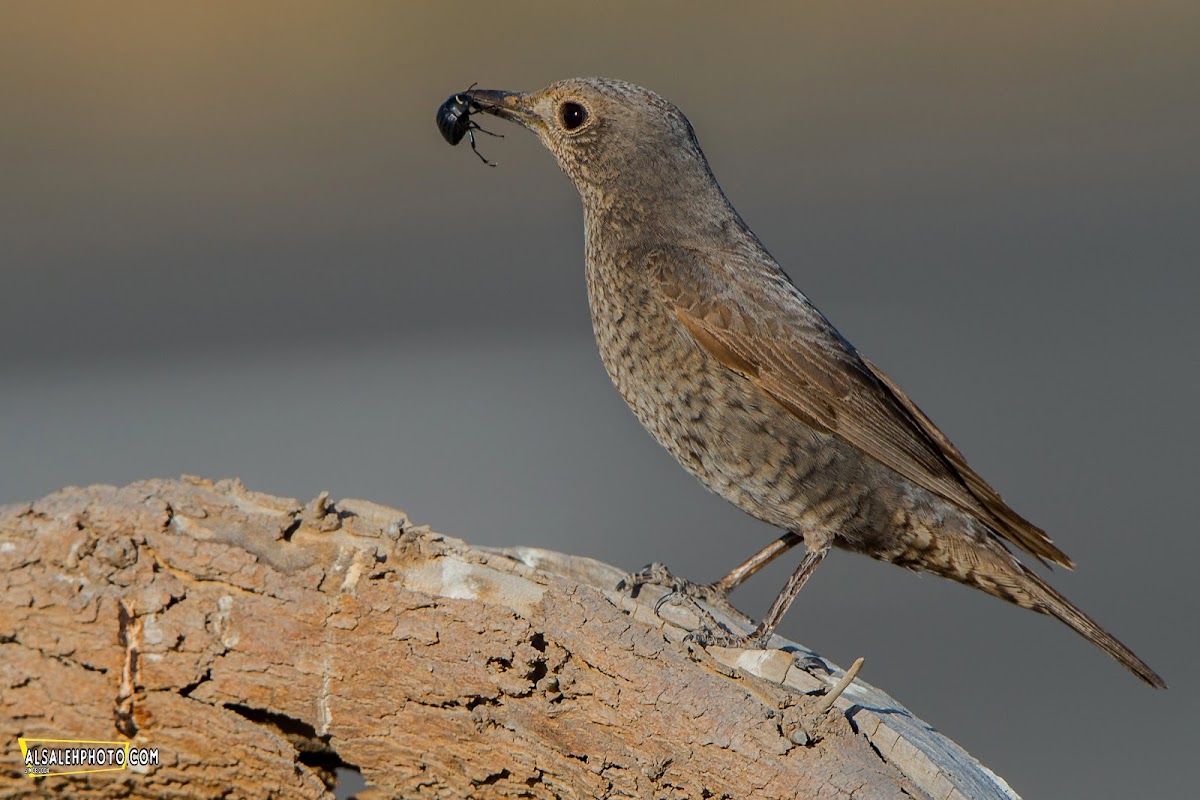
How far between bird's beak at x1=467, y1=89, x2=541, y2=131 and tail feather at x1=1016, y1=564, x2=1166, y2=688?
268cm

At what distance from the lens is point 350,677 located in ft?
10.0

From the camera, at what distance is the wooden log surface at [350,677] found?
9.65ft

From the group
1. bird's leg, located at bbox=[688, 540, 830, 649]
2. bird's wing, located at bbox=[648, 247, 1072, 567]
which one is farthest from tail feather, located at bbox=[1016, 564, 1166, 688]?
bird's leg, located at bbox=[688, 540, 830, 649]

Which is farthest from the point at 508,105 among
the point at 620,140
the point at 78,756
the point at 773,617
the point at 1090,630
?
the point at 78,756

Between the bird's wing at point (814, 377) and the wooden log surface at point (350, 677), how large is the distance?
136 cm

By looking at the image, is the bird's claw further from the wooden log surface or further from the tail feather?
the tail feather

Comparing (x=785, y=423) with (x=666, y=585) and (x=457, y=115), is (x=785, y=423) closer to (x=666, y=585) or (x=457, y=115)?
(x=666, y=585)

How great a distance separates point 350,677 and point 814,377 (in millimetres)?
2130

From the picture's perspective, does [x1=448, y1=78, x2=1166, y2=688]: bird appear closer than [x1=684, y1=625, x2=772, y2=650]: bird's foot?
No

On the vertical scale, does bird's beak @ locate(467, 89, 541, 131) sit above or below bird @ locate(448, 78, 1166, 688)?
above

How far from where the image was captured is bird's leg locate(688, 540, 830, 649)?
373 centimetres

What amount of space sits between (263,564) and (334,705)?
399 mm

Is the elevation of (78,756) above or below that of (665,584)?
below

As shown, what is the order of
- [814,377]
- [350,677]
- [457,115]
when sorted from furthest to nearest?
[457,115]
[814,377]
[350,677]
